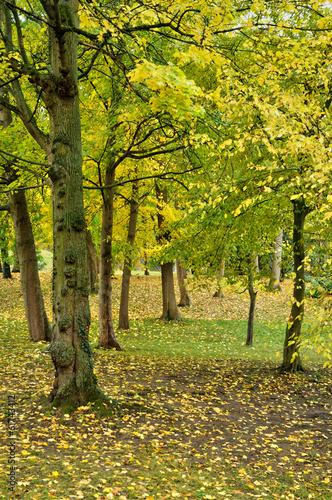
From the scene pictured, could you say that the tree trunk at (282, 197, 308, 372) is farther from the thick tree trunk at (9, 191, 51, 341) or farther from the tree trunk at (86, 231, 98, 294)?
the tree trunk at (86, 231, 98, 294)

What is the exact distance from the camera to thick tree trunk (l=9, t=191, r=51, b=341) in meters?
11.0

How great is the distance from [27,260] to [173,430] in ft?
21.9

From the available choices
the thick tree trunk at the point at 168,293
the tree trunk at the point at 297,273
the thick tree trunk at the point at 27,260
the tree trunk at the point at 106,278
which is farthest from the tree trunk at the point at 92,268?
the tree trunk at the point at 297,273

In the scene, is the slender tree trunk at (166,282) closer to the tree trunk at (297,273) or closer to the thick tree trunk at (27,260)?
the thick tree trunk at (27,260)

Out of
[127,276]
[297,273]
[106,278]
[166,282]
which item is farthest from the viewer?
[166,282]

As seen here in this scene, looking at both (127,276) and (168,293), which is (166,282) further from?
(127,276)

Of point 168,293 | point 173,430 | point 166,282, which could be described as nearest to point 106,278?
point 173,430

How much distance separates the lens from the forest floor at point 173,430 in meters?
4.44

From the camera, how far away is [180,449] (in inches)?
217

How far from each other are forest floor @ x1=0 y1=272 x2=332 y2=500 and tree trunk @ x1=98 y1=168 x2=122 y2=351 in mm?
681

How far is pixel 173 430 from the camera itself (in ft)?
20.0

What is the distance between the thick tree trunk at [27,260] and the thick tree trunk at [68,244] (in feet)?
17.6

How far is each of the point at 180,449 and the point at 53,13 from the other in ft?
19.7

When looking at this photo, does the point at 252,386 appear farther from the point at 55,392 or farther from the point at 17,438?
the point at 17,438
